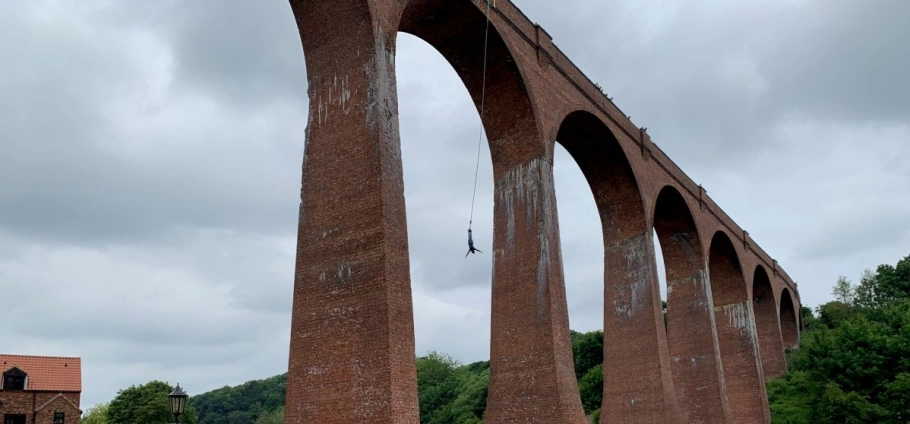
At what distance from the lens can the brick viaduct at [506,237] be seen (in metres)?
9.52

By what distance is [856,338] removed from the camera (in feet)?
69.7

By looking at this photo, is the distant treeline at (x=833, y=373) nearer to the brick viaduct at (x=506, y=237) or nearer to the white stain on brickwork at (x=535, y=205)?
the brick viaduct at (x=506, y=237)

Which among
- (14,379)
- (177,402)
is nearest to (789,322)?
(14,379)

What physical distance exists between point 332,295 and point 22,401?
957 inches

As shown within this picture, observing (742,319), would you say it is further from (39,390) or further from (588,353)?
(39,390)

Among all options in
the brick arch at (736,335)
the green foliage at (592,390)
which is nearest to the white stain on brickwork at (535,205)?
the brick arch at (736,335)

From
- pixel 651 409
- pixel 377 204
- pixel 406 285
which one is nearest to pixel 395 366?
pixel 406 285

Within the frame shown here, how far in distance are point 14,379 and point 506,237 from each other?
23.0 m

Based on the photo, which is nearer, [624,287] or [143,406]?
[624,287]

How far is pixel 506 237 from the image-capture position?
591 inches

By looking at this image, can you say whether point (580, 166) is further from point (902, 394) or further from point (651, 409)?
point (902, 394)

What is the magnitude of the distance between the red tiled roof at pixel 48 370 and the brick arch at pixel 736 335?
25.4 meters

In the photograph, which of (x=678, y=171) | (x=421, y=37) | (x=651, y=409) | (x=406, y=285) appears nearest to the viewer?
(x=406, y=285)

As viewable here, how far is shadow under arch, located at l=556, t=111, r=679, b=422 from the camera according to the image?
1830cm
